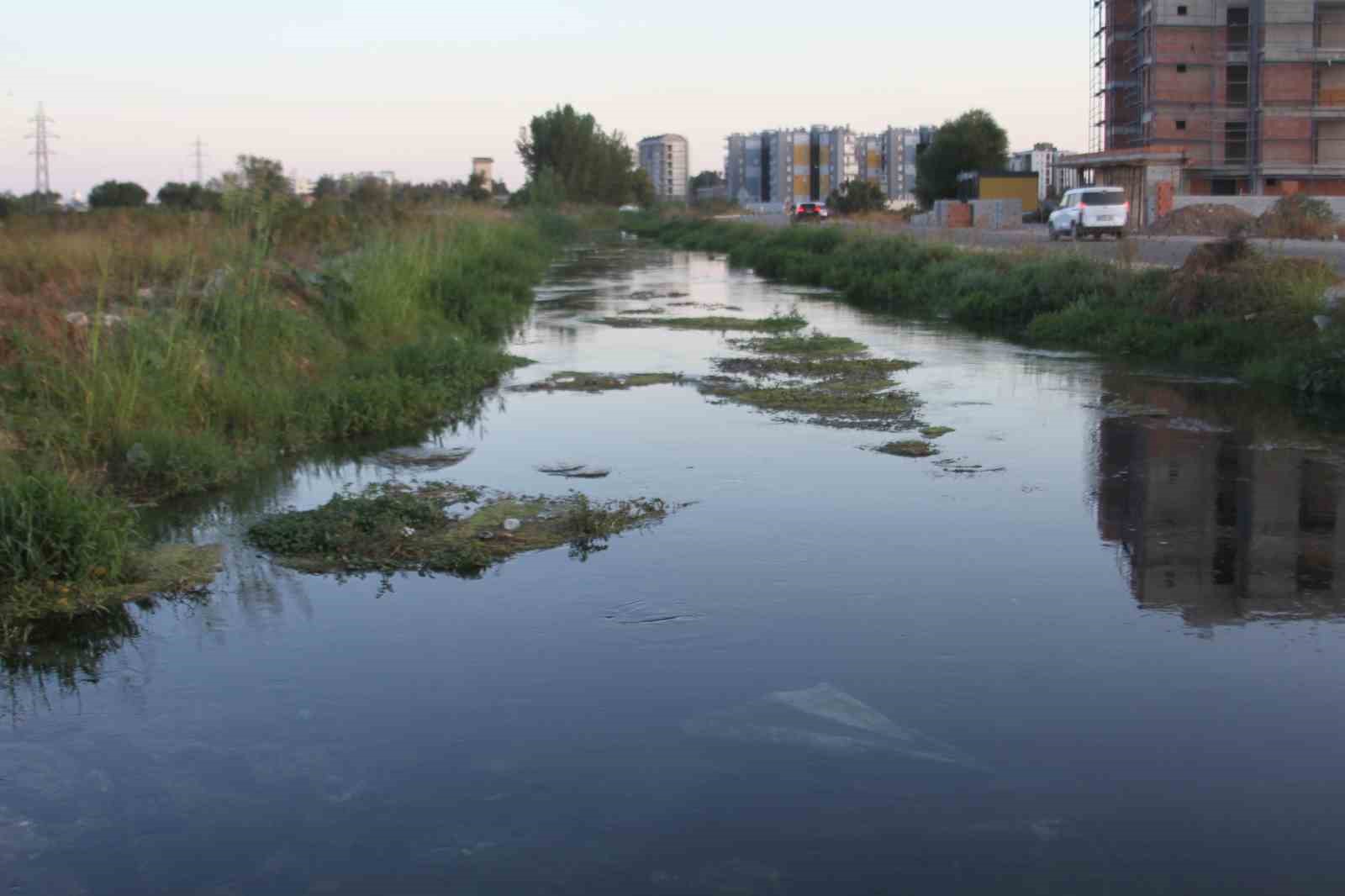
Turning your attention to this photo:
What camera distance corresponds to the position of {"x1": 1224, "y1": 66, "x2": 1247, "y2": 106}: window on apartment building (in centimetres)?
7119

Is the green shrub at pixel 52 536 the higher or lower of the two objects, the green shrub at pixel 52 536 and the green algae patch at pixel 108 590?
the higher

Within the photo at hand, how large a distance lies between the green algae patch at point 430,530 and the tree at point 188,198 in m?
A: 12.1

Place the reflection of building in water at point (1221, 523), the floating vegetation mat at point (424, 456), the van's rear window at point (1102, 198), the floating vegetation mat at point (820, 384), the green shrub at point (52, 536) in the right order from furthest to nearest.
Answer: the van's rear window at point (1102, 198) → the floating vegetation mat at point (820, 384) → the floating vegetation mat at point (424, 456) → the reflection of building in water at point (1221, 523) → the green shrub at point (52, 536)

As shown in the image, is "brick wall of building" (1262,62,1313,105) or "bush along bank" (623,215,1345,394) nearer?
"bush along bank" (623,215,1345,394)

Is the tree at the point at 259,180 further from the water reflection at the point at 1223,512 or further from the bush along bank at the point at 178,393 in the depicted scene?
the water reflection at the point at 1223,512

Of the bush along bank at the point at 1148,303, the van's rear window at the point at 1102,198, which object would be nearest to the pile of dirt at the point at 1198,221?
the van's rear window at the point at 1102,198

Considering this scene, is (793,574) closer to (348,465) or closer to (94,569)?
(94,569)

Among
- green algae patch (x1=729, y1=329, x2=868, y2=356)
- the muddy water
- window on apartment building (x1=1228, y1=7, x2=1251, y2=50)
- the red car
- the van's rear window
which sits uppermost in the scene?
window on apartment building (x1=1228, y1=7, x2=1251, y2=50)

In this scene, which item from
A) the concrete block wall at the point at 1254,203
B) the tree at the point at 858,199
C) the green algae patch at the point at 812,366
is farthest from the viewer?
the tree at the point at 858,199

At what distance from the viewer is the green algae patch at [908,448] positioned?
496 inches

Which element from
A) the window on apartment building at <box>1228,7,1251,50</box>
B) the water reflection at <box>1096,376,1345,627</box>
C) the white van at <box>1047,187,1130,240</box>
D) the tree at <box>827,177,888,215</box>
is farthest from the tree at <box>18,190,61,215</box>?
the tree at <box>827,177,888,215</box>

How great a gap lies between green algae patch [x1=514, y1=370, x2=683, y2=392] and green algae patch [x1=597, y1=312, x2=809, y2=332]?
5.83m

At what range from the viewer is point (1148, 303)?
21719 mm

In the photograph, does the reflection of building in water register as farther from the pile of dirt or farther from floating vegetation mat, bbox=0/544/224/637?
the pile of dirt
